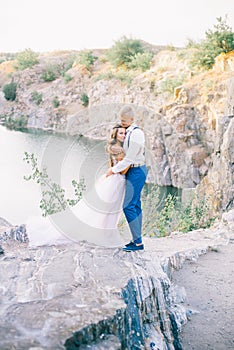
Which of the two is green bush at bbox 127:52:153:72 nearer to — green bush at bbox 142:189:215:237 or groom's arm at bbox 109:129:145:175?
green bush at bbox 142:189:215:237

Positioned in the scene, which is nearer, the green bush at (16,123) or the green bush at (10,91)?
the green bush at (16,123)

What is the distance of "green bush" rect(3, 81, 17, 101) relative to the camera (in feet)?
119

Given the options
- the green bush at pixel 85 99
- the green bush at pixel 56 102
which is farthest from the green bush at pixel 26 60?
the green bush at pixel 85 99

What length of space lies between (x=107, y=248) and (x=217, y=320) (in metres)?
1.45

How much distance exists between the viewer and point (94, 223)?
5059 millimetres

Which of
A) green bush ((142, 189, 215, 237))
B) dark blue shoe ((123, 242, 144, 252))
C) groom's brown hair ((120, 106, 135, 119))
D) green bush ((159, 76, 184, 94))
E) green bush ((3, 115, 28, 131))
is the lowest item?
green bush ((142, 189, 215, 237))

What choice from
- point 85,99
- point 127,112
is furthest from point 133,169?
point 85,99

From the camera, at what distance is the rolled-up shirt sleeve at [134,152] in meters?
4.61

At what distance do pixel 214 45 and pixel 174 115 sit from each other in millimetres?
5710

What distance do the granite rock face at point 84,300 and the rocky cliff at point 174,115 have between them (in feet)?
20.0

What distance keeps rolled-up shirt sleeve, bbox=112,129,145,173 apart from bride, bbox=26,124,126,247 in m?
0.11

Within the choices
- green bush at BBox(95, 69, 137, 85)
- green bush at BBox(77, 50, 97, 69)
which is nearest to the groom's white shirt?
green bush at BBox(95, 69, 137, 85)

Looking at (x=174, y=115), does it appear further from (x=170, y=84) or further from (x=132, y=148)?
(x=132, y=148)

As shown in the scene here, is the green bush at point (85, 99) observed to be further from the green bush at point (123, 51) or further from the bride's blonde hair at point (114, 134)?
the bride's blonde hair at point (114, 134)
